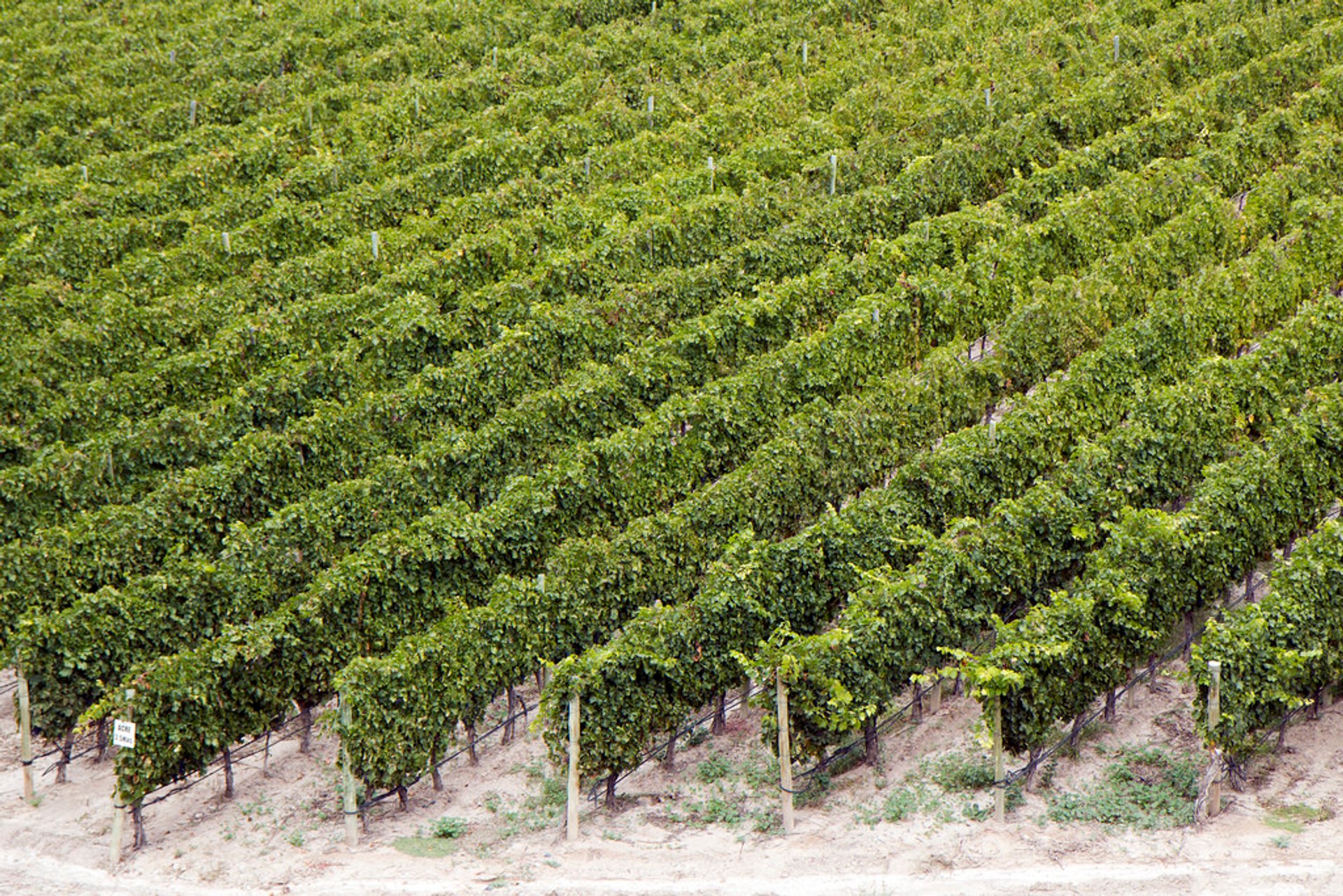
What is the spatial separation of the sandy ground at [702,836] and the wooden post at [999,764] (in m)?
0.17

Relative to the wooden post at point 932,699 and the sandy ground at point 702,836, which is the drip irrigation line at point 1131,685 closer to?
the sandy ground at point 702,836

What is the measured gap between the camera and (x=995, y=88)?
2489cm

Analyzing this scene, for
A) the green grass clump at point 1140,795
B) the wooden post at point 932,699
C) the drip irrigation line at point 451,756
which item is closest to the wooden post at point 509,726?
the drip irrigation line at point 451,756

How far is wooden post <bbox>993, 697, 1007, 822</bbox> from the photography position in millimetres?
12211

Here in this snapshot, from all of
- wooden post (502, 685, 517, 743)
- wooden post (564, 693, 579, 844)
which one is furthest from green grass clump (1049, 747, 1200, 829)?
wooden post (502, 685, 517, 743)

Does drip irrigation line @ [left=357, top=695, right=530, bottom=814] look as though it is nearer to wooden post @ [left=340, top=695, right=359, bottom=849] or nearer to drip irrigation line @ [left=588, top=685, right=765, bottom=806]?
wooden post @ [left=340, top=695, right=359, bottom=849]

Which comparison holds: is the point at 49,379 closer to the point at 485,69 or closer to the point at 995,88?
the point at 485,69

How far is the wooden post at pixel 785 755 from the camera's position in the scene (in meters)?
12.5

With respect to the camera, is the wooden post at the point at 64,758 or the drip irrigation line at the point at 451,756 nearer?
the drip irrigation line at the point at 451,756

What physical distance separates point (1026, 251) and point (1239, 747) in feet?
31.3

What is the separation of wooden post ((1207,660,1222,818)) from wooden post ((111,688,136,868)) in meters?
9.46

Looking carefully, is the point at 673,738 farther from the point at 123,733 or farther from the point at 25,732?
the point at 25,732

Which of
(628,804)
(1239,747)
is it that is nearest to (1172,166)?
(1239,747)

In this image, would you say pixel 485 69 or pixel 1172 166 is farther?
pixel 485 69
